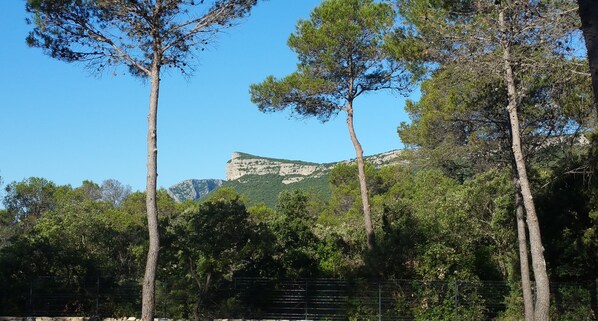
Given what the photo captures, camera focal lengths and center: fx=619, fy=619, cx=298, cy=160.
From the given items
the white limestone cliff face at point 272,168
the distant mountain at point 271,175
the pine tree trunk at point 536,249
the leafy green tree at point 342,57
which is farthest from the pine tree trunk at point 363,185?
the white limestone cliff face at point 272,168

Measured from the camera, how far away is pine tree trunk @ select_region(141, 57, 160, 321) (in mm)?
10143

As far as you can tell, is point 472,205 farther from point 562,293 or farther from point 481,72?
point 481,72

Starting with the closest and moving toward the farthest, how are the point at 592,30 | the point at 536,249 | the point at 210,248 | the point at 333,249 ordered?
the point at 592,30
the point at 536,249
the point at 210,248
the point at 333,249

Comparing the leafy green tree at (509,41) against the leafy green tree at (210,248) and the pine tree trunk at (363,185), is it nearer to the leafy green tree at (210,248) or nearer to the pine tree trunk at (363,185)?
the pine tree trunk at (363,185)

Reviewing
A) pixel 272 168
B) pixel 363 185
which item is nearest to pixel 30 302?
pixel 363 185

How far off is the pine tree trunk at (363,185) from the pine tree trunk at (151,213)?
675cm

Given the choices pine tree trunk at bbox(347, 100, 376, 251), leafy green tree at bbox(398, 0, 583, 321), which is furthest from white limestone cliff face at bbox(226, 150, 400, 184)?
leafy green tree at bbox(398, 0, 583, 321)

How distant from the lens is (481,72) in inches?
395

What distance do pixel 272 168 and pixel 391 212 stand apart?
8524 centimetres

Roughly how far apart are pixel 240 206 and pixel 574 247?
8.45m

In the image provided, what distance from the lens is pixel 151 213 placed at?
34.2 feet

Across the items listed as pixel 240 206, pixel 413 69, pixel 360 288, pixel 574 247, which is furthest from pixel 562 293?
pixel 240 206

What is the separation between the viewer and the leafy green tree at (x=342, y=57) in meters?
16.5

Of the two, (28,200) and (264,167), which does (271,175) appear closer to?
(264,167)
